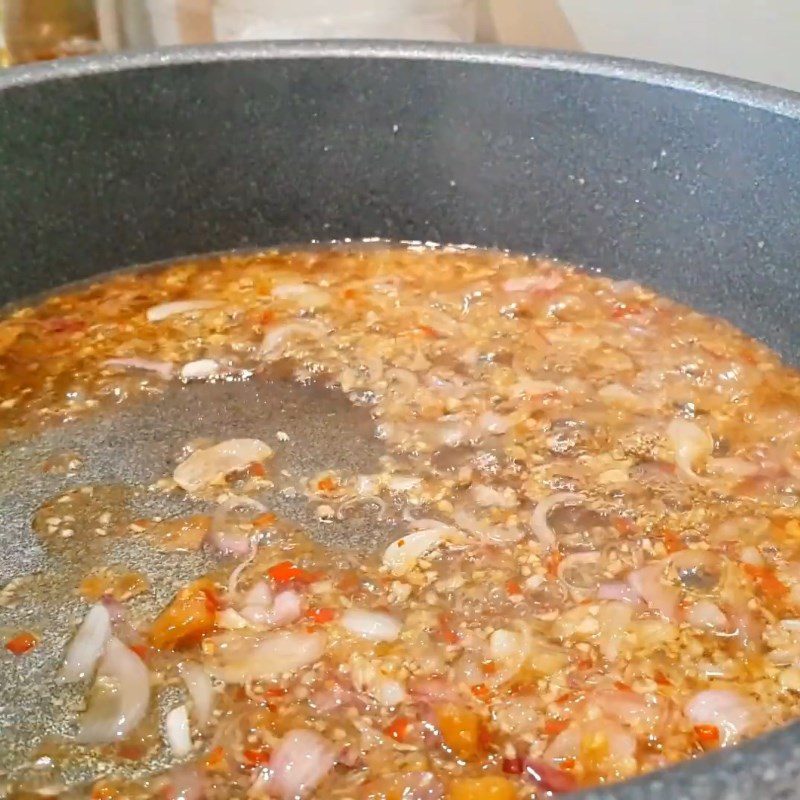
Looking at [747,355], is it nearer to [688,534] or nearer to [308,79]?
[688,534]

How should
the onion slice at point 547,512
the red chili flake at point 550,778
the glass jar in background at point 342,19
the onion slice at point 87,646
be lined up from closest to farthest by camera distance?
the red chili flake at point 550,778 → the onion slice at point 87,646 → the onion slice at point 547,512 → the glass jar in background at point 342,19

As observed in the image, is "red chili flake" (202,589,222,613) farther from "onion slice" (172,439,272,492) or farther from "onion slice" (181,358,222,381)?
"onion slice" (181,358,222,381)

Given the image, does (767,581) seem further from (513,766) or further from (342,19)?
(342,19)

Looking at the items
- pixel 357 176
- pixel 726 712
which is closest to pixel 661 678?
pixel 726 712

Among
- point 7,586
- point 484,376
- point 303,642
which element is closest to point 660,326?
point 484,376

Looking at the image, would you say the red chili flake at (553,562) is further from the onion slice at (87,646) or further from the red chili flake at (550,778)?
the onion slice at (87,646)

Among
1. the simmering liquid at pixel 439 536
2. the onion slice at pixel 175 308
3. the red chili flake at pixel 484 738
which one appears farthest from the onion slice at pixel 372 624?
the onion slice at pixel 175 308

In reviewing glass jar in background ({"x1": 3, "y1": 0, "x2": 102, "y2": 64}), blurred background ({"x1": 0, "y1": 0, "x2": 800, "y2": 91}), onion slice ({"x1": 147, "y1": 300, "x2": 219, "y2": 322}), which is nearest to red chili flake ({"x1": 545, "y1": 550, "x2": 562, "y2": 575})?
onion slice ({"x1": 147, "y1": 300, "x2": 219, "y2": 322})
